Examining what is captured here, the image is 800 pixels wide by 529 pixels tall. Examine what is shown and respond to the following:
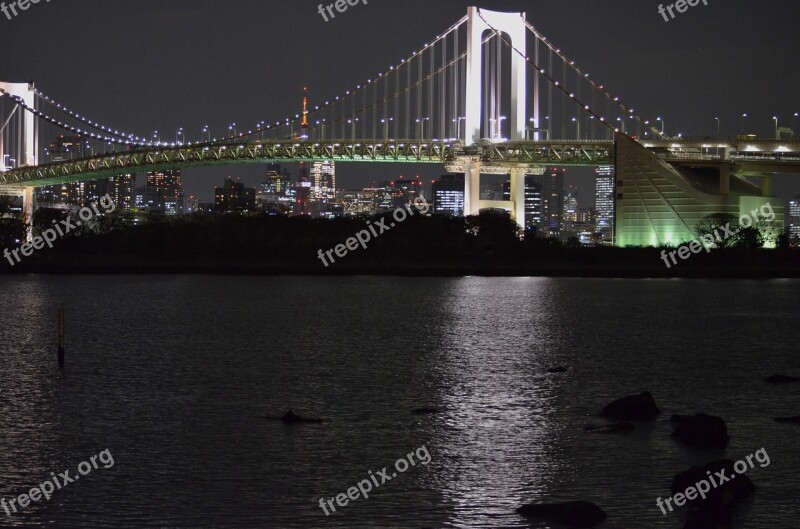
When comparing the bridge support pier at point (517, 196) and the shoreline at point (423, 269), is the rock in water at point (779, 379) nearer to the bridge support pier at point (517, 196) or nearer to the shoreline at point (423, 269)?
the shoreline at point (423, 269)

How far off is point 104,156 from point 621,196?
2523cm

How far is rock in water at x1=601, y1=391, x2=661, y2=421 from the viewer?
1102cm

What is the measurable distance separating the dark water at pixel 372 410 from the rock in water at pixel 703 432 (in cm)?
17

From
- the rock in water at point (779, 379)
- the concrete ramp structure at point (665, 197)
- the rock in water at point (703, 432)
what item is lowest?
the rock in water at point (779, 379)

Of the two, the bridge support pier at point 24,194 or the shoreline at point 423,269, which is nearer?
the shoreline at point 423,269

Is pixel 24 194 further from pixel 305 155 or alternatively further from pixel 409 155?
pixel 409 155

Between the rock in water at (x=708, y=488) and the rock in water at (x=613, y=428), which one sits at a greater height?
the rock in water at (x=708, y=488)

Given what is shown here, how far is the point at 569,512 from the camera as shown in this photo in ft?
24.0

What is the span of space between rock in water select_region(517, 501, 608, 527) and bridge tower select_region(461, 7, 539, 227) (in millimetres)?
42165

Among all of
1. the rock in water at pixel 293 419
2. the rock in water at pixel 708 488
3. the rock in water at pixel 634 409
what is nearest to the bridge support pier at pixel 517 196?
the rock in water at pixel 634 409

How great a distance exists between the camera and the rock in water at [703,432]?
31.8 feet

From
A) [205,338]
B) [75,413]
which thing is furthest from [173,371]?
[205,338]

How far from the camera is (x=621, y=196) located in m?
48.2

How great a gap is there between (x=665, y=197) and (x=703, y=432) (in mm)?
38911
